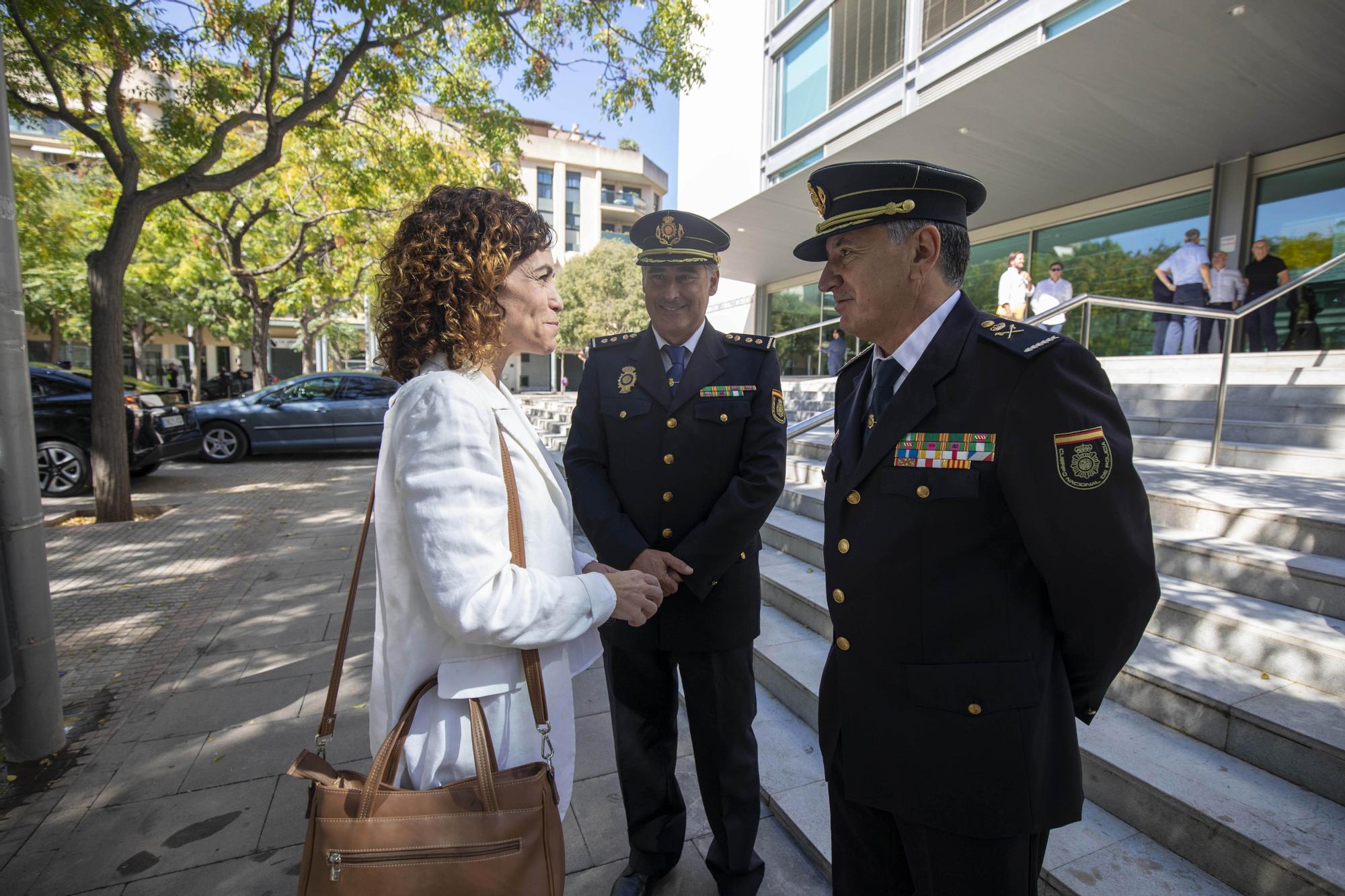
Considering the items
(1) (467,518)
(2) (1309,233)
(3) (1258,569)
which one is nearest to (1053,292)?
(2) (1309,233)

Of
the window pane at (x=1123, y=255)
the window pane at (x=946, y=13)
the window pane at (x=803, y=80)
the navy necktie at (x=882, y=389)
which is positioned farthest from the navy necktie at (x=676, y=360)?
the window pane at (x=803, y=80)

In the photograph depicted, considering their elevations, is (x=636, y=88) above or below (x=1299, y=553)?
above

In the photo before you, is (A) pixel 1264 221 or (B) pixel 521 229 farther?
(A) pixel 1264 221

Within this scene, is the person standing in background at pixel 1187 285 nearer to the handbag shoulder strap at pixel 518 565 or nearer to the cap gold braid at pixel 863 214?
the cap gold braid at pixel 863 214

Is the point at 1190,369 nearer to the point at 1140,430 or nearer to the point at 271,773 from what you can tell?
the point at 1140,430

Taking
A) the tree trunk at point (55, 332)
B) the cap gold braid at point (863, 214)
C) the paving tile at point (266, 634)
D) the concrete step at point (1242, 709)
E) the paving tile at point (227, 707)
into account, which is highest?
the tree trunk at point (55, 332)

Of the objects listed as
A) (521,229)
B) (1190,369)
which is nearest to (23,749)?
(521,229)

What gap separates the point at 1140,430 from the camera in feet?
19.6

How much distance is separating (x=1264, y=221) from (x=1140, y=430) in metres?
5.99

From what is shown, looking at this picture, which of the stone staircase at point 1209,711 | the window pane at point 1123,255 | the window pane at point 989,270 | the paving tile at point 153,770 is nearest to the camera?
the stone staircase at point 1209,711

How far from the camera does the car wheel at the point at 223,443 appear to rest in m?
11.5

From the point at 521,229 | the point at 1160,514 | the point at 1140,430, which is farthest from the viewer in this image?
the point at 1140,430

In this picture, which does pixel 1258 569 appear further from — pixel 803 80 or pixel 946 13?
pixel 803 80

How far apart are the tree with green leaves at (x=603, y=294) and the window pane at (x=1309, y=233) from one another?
24.8m
